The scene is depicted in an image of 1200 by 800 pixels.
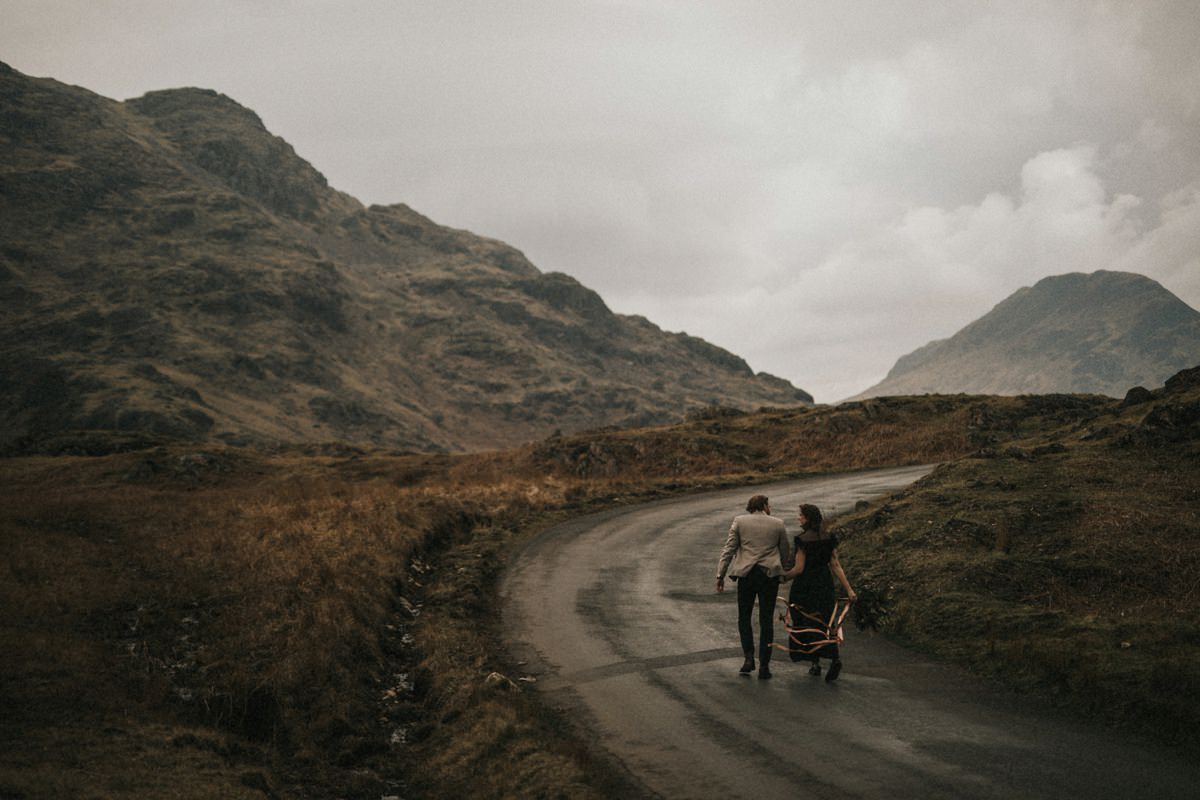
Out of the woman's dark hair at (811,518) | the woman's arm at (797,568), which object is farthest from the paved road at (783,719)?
the woman's dark hair at (811,518)

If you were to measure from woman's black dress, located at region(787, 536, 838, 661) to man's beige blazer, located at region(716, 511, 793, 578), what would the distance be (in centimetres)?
30

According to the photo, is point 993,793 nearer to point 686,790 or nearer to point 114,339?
point 686,790

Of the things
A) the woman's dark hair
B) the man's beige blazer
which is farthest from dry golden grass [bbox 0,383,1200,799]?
the man's beige blazer

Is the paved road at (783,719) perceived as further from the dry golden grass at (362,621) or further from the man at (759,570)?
the dry golden grass at (362,621)

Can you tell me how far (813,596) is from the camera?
1062cm

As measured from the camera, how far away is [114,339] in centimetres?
14638

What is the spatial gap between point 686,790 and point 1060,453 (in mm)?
18080

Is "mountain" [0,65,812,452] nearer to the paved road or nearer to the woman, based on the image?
the paved road

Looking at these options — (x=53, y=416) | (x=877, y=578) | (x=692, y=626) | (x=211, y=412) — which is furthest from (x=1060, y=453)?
(x=53, y=416)

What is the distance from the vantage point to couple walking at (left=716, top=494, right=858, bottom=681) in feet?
34.6

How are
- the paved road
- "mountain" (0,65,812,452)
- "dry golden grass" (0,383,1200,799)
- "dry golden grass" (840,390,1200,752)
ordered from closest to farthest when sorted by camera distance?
the paved road → "dry golden grass" (0,383,1200,799) → "dry golden grass" (840,390,1200,752) → "mountain" (0,65,812,452)

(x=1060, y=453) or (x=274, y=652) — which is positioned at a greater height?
(x=1060, y=453)

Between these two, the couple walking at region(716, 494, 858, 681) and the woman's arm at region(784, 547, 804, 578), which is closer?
the couple walking at region(716, 494, 858, 681)

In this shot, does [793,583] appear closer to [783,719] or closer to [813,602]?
[813,602]
